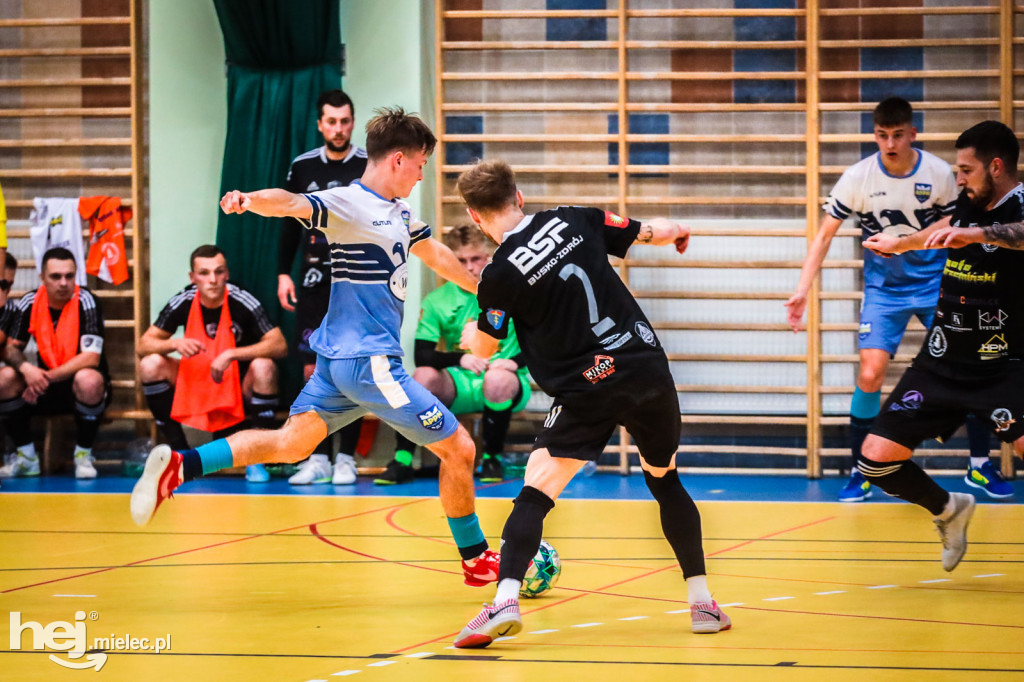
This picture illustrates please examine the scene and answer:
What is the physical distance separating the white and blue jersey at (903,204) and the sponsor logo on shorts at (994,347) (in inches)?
85.0

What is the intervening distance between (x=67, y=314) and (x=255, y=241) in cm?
126

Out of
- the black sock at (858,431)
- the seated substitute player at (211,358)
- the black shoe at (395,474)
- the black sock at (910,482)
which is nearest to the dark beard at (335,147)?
the seated substitute player at (211,358)

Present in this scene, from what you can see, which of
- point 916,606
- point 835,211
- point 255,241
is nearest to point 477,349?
point 916,606

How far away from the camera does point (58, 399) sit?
740 cm

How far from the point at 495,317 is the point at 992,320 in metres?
1.92

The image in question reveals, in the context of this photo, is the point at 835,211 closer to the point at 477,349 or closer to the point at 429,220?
the point at 429,220

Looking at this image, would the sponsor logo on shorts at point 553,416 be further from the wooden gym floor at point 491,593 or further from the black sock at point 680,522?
the wooden gym floor at point 491,593

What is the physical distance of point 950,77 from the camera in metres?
7.41

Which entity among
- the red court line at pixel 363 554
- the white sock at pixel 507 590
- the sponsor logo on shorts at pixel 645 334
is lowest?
the red court line at pixel 363 554

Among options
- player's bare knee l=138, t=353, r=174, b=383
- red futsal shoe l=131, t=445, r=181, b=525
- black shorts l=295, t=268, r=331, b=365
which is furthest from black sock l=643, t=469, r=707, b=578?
player's bare knee l=138, t=353, r=174, b=383

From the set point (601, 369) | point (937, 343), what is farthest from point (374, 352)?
point (937, 343)

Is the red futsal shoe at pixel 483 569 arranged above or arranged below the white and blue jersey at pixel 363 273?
below

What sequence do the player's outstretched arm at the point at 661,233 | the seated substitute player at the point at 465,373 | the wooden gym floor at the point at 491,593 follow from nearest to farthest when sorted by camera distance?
the wooden gym floor at the point at 491,593
the player's outstretched arm at the point at 661,233
the seated substitute player at the point at 465,373

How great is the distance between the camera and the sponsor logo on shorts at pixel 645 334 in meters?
3.36
